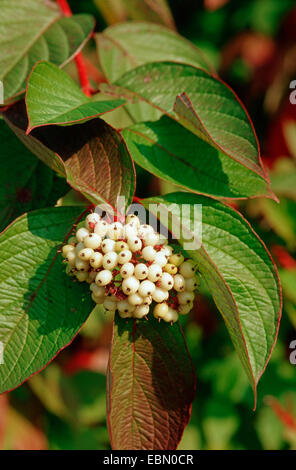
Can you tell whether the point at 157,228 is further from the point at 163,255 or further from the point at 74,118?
the point at 74,118

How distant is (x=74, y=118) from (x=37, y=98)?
3.3 inches

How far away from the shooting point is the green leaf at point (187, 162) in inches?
34.2

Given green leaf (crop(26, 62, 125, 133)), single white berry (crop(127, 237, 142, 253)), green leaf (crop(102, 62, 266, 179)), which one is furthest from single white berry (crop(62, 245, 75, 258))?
green leaf (crop(102, 62, 266, 179))

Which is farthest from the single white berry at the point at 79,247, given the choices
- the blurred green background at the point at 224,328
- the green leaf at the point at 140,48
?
the blurred green background at the point at 224,328

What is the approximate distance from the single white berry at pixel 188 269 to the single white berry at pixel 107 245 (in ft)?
0.43

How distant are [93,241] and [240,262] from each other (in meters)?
0.28

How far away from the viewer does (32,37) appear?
3.59 feet

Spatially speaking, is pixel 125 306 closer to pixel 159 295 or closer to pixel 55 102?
pixel 159 295

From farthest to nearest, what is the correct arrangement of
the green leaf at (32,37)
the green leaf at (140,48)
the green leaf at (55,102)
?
the green leaf at (140,48)
the green leaf at (32,37)
the green leaf at (55,102)

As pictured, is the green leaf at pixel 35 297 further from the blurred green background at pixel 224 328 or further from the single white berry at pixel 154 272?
the blurred green background at pixel 224 328

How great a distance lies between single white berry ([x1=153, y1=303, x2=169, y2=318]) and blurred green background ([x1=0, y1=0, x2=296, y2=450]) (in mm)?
747

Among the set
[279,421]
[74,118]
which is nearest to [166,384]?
[74,118]

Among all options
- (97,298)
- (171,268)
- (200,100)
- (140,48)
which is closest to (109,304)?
(97,298)

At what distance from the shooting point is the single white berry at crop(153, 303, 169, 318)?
0.82 m
